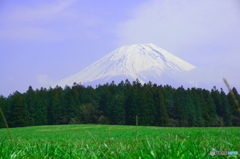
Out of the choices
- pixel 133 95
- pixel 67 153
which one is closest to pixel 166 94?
pixel 133 95

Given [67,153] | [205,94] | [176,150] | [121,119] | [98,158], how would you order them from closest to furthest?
[176,150]
[98,158]
[67,153]
[121,119]
[205,94]

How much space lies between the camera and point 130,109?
73688 mm

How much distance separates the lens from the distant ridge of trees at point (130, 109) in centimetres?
7300

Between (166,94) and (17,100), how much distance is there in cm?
3550

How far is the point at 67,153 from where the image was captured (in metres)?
3.81

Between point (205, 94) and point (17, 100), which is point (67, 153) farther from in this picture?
point (205, 94)

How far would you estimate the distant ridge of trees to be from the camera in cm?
7300

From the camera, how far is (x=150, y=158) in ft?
10.2

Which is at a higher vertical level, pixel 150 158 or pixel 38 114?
pixel 38 114

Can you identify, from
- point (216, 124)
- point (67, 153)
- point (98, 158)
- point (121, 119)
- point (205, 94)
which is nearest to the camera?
point (98, 158)

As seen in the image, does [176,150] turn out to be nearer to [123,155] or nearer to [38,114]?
[123,155]

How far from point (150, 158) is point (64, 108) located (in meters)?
78.3

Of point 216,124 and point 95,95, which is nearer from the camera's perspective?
point 216,124

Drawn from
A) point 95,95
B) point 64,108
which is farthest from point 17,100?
point 95,95
